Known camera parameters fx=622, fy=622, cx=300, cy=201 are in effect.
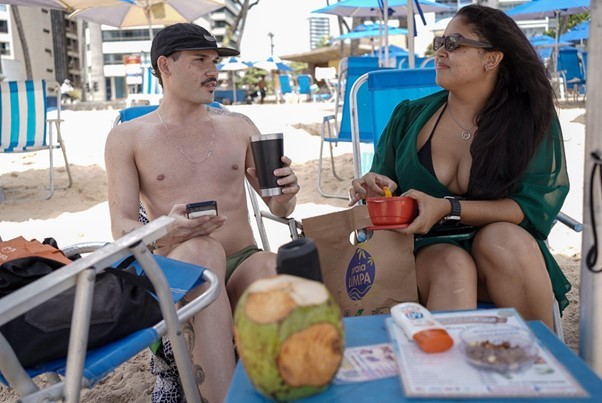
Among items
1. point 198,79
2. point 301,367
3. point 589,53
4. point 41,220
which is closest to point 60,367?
point 301,367

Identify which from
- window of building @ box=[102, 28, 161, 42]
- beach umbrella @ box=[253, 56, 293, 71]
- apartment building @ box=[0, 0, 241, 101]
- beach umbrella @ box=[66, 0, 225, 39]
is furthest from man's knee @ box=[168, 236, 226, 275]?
window of building @ box=[102, 28, 161, 42]

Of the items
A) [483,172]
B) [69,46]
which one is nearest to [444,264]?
[483,172]

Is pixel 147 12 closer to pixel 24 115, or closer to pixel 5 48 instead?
pixel 24 115

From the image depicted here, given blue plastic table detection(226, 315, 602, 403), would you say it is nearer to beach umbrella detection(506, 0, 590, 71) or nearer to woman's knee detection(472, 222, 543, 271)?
woman's knee detection(472, 222, 543, 271)

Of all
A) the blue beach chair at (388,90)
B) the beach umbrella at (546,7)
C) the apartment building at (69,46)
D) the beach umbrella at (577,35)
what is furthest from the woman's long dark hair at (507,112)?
the apartment building at (69,46)

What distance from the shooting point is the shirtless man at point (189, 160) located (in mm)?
2312

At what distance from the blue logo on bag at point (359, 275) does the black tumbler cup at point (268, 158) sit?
1.11 feet

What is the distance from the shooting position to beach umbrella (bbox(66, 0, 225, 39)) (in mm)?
10141

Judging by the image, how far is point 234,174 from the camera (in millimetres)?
2521

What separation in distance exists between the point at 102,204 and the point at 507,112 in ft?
15.7

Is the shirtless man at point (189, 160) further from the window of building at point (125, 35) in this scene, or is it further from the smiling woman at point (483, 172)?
the window of building at point (125, 35)

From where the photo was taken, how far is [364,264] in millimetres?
1985

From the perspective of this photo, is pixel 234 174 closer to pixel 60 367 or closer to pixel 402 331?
pixel 60 367

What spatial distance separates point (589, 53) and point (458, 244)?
90 centimetres
